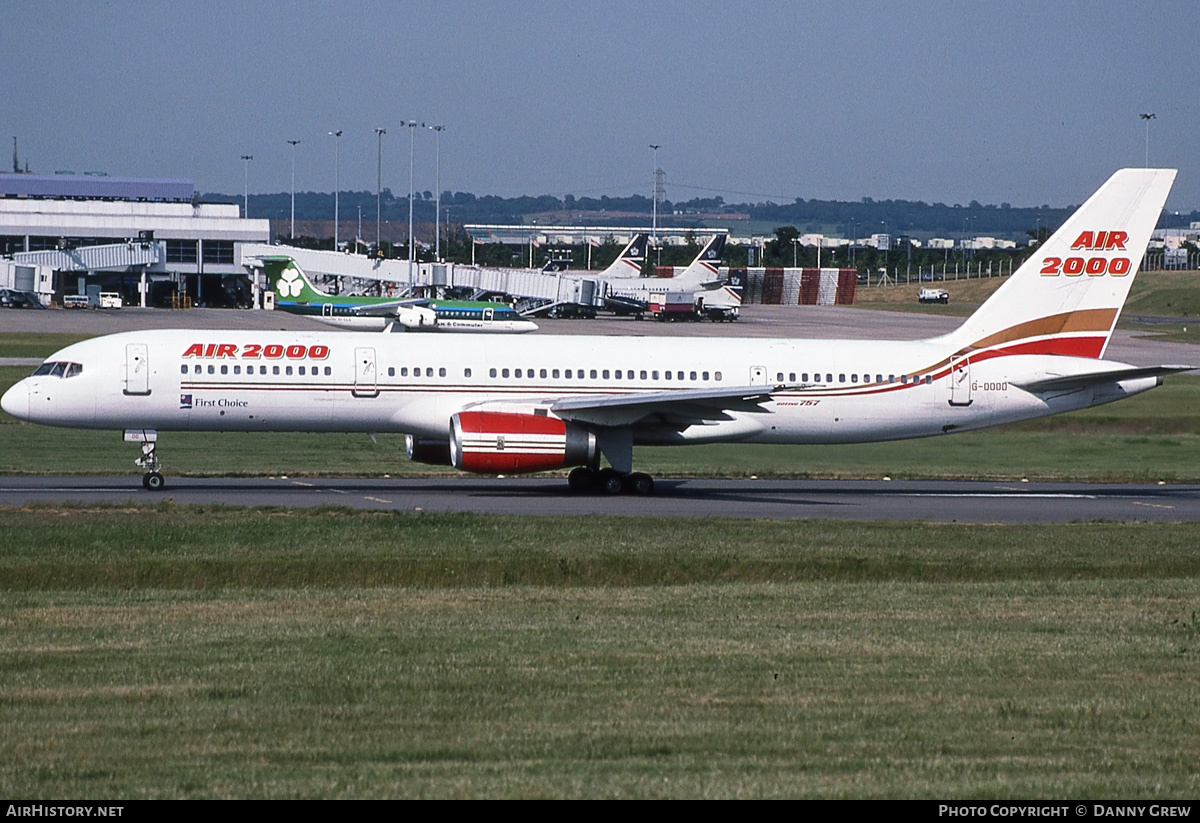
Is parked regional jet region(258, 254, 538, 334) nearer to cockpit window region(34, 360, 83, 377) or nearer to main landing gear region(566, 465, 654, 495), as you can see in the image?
main landing gear region(566, 465, 654, 495)

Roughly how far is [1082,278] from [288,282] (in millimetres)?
85952

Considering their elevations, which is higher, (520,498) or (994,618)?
(994,618)

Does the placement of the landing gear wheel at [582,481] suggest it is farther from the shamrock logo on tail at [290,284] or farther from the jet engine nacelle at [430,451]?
the shamrock logo on tail at [290,284]

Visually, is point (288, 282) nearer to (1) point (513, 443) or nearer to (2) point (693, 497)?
(2) point (693, 497)

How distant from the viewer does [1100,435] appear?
4716cm

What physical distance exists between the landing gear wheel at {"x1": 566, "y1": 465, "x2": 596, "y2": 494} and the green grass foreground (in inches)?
396

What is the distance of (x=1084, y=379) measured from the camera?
33.2 m

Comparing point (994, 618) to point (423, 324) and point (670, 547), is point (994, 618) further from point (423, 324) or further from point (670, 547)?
point (423, 324)

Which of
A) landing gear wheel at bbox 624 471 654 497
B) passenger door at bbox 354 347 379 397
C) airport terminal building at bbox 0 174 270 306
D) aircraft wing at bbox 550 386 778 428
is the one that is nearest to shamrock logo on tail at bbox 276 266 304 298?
airport terminal building at bbox 0 174 270 306

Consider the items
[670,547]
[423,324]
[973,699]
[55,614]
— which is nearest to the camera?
[973,699]

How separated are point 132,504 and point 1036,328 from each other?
20351 millimetres

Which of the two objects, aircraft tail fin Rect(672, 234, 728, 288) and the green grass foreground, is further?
aircraft tail fin Rect(672, 234, 728, 288)

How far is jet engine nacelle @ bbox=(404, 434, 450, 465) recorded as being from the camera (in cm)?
3219

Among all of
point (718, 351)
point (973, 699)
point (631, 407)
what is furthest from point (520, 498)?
point (973, 699)
